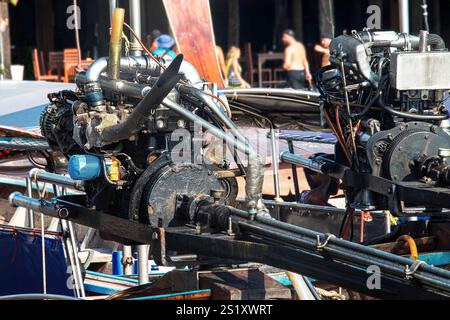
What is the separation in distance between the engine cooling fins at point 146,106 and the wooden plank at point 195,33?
20.8 ft

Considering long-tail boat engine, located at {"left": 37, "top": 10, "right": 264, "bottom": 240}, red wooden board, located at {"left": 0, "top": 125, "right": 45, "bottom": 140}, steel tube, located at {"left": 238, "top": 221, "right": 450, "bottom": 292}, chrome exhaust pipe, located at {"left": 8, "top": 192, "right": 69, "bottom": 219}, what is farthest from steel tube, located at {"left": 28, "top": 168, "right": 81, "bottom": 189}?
steel tube, located at {"left": 238, "top": 221, "right": 450, "bottom": 292}

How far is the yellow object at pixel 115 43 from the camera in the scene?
4.34 meters

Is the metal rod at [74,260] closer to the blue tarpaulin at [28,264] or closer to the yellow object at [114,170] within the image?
the blue tarpaulin at [28,264]

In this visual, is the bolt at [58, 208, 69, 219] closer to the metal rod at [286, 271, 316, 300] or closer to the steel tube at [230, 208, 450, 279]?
the steel tube at [230, 208, 450, 279]

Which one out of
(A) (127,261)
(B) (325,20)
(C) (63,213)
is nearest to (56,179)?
(C) (63,213)

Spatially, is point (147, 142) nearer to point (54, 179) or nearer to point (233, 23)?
point (54, 179)

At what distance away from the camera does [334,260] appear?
3.52 meters

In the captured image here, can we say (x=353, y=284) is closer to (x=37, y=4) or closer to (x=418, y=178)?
(x=418, y=178)

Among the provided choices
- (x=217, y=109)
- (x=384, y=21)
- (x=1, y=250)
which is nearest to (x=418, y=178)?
(x=217, y=109)

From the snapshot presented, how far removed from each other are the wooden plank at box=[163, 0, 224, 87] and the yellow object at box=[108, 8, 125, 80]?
6.14 meters

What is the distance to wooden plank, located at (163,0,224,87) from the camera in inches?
427

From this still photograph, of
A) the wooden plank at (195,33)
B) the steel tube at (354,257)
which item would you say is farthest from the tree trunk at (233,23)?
the steel tube at (354,257)
